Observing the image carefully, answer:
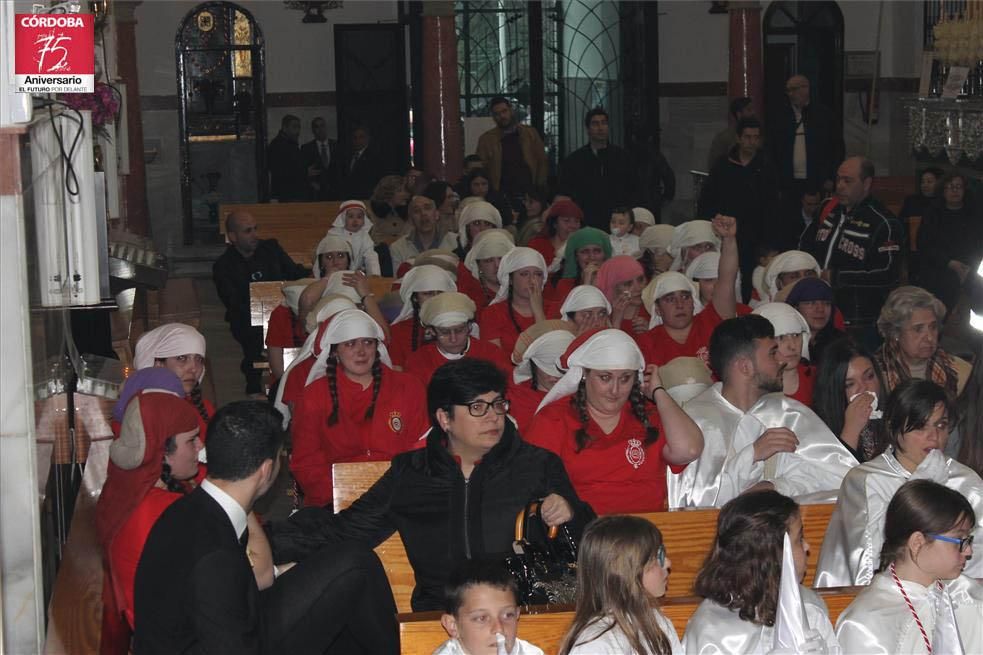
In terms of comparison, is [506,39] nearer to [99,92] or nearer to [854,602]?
[99,92]

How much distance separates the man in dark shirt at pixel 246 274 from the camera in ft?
38.4

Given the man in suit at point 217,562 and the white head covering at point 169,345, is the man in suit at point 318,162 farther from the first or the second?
the man in suit at point 217,562

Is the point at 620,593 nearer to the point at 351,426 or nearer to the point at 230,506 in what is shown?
the point at 230,506

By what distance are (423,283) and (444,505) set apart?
3451 millimetres

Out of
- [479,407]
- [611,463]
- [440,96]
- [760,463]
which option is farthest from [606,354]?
[440,96]

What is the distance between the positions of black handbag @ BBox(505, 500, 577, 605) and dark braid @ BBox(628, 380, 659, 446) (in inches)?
42.1

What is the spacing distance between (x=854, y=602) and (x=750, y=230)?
7.56 meters

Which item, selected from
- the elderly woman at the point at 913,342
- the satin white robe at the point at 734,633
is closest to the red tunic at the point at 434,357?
the elderly woman at the point at 913,342

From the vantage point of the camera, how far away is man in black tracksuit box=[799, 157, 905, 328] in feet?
30.6

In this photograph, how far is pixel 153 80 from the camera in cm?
1930

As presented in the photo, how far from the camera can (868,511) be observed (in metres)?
5.16

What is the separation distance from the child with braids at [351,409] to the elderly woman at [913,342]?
87.1 inches

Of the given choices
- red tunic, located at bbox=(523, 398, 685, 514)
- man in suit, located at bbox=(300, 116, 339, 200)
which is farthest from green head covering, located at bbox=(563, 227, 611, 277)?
man in suit, located at bbox=(300, 116, 339, 200)

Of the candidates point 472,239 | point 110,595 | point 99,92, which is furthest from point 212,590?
point 472,239
